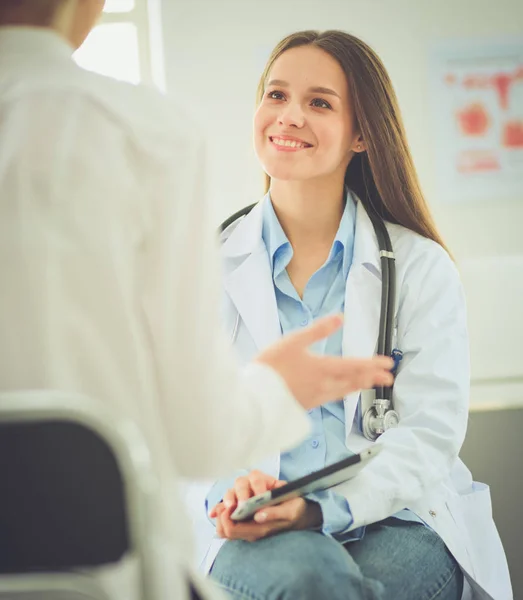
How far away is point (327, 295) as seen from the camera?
5.87 ft

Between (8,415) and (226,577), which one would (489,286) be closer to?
(226,577)

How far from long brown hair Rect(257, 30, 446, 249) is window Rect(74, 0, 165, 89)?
4.85 feet

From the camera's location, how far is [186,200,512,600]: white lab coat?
1.54 metres

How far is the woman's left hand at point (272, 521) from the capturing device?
4.61 feet

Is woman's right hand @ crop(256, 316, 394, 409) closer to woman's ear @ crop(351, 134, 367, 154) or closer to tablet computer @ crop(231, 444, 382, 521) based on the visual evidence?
tablet computer @ crop(231, 444, 382, 521)

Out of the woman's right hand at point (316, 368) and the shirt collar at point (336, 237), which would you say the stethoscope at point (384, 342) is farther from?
the woman's right hand at point (316, 368)

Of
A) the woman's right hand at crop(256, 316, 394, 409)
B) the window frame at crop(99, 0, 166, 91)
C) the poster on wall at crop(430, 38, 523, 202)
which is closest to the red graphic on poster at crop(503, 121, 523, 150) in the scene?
the poster on wall at crop(430, 38, 523, 202)

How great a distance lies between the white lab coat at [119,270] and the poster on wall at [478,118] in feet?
7.89

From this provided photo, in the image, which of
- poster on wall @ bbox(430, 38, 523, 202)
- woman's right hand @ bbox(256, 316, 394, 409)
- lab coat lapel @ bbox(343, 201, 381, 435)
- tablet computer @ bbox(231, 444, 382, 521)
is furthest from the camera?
poster on wall @ bbox(430, 38, 523, 202)

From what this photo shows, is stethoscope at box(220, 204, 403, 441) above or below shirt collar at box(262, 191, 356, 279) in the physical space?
below

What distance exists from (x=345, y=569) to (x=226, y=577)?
0.23 metres

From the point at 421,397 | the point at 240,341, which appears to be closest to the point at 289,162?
the point at 240,341

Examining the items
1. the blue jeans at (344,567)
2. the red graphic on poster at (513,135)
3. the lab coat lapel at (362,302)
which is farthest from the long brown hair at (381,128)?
the red graphic on poster at (513,135)

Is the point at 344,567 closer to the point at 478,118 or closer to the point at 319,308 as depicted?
the point at 319,308
